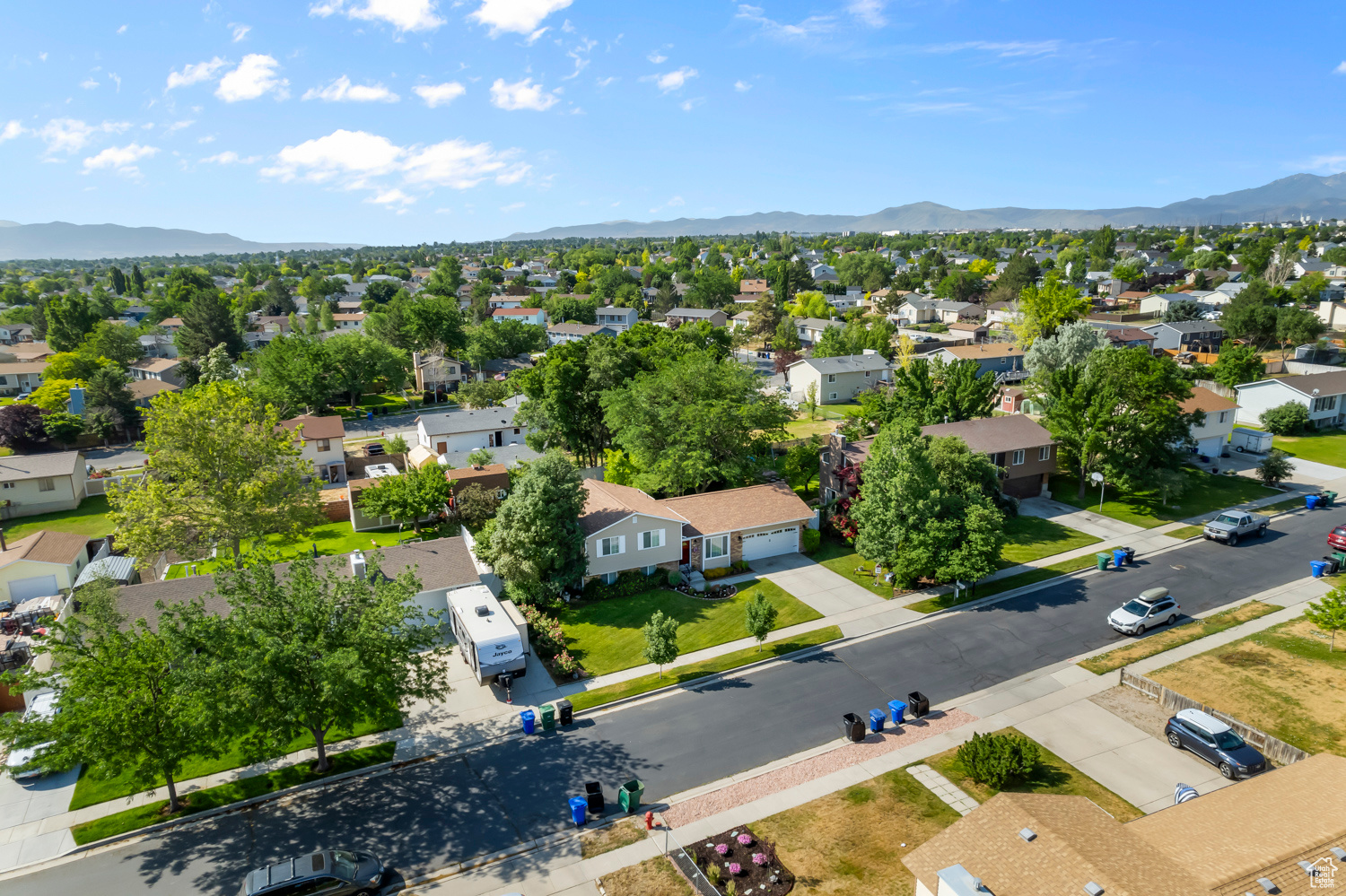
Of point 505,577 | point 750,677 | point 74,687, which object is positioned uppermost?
point 74,687

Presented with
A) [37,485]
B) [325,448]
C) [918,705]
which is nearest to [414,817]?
[918,705]

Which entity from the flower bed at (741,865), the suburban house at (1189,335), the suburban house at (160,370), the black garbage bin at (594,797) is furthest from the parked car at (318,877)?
the suburban house at (1189,335)

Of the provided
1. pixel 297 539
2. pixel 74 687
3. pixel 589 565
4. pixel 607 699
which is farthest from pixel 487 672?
pixel 297 539

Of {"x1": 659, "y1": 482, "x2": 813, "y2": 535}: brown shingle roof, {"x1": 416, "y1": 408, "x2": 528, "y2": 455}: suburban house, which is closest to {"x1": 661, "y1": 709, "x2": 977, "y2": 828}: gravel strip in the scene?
{"x1": 659, "y1": 482, "x2": 813, "y2": 535}: brown shingle roof

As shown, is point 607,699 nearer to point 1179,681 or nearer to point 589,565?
point 589,565

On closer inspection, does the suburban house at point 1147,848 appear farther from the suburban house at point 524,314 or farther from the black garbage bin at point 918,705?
the suburban house at point 524,314

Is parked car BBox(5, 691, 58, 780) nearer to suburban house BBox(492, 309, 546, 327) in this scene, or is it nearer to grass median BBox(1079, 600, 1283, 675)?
grass median BBox(1079, 600, 1283, 675)
